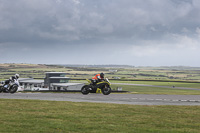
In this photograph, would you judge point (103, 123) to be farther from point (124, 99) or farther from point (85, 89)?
A: point (85, 89)

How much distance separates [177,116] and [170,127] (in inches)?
130

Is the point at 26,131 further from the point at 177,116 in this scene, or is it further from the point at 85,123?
the point at 177,116

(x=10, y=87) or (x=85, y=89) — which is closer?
(x=85, y=89)

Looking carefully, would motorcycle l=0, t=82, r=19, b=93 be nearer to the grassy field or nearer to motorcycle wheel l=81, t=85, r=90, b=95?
motorcycle wheel l=81, t=85, r=90, b=95

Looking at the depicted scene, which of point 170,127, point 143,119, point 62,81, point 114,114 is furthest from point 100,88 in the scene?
point 62,81

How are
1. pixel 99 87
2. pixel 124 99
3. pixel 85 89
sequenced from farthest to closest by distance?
pixel 85 89
pixel 99 87
pixel 124 99

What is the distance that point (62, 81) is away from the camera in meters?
97.9

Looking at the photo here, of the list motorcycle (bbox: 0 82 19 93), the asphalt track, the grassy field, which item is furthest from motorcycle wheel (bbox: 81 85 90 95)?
the grassy field

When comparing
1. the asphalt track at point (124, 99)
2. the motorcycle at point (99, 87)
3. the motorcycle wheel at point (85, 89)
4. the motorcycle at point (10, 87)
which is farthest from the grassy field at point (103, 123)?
the motorcycle at point (10, 87)

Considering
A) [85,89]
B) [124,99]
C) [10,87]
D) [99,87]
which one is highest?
[99,87]

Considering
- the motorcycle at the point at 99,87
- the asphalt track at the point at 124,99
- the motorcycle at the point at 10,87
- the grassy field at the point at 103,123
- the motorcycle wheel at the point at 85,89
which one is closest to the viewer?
the grassy field at the point at 103,123

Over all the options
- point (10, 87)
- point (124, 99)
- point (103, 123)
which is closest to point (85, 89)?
point (124, 99)

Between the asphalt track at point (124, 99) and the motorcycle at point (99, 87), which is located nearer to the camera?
the asphalt track at point (124, 99)

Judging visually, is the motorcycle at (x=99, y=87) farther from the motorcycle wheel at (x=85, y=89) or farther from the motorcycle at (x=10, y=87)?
the motorcycle at (x=10, y=87)
